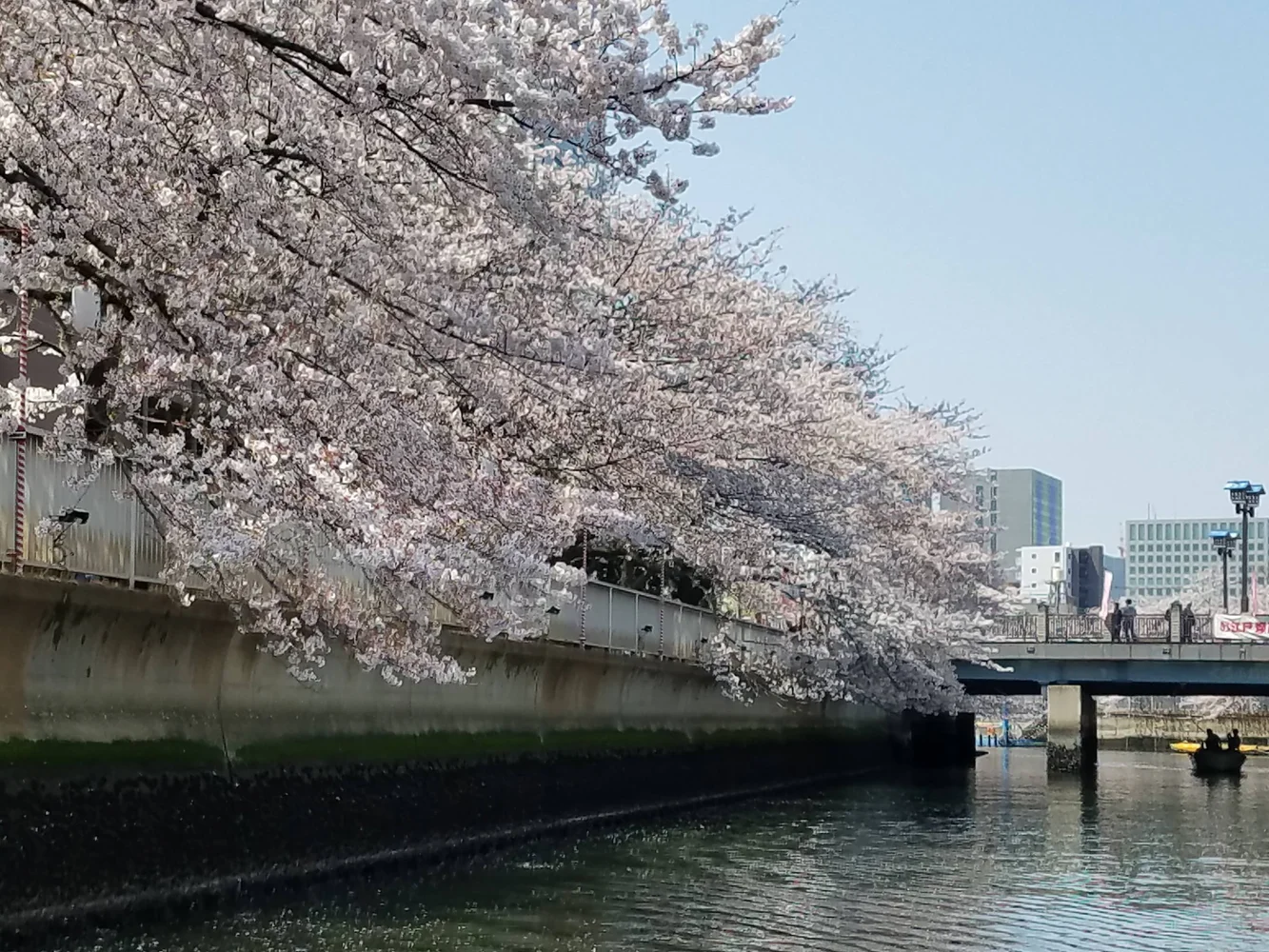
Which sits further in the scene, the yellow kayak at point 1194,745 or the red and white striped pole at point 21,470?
the yellow kayak at point 1194,745

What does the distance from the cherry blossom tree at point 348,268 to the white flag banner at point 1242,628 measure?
39.0 metres

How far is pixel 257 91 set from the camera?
1232cm

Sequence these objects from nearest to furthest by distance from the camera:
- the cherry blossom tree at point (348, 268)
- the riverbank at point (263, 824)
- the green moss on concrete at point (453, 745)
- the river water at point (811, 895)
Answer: the cherry blossom tree at point (348, 268) → the riverbank at point (263, 824) → the river water at point (811, 895) → the green moss on concrete at point (453, 745)

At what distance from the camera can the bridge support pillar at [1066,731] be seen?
61.4m

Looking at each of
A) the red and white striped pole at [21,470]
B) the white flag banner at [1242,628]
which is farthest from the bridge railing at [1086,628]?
the red and white striped pole at [21,470]

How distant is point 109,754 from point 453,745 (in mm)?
8048

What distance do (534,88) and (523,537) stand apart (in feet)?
28.5

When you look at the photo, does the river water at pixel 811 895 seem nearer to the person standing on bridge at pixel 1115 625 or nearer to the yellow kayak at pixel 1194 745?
the person standing on bridge at pixel 1115 625

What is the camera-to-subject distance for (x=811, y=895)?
20.7 metres

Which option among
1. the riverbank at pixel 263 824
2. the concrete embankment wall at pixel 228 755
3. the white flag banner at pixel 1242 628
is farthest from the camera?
the white flag banner at pixel 1242 628

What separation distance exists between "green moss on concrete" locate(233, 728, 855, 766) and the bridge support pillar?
89.7 feet

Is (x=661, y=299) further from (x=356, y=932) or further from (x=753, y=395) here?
(x=356, y=932)

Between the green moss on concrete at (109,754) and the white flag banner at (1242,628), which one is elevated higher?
the white flag banner at (1242,628)

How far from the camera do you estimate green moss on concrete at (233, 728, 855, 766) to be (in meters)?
19.2
